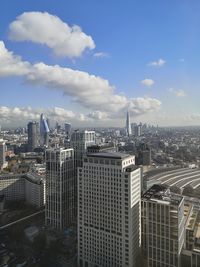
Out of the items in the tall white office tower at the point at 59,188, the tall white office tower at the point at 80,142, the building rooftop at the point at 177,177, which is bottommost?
the building rooftop at the point at 177,177

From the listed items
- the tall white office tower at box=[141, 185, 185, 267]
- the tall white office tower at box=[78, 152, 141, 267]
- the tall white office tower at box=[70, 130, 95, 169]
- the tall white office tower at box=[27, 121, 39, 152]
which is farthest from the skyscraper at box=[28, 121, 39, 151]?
the tall white office tower at box=[141, 185, 185, 267]

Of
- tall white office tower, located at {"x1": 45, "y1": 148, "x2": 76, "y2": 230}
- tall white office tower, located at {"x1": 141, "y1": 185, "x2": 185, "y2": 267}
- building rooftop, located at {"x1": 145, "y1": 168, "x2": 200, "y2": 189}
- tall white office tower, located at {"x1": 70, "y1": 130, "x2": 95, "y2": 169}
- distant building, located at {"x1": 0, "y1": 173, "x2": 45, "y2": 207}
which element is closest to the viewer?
tall white office tower, located at {"x1": 141, "y1": 185, "x2": 185, "y2": 267}

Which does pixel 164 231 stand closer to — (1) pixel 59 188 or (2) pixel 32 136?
(1) pixel 59 188

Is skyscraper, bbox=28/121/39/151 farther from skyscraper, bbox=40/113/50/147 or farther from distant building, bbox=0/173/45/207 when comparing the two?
distant building, bbox=0/173/45/207

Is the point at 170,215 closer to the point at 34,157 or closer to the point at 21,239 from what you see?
the point at 21,239

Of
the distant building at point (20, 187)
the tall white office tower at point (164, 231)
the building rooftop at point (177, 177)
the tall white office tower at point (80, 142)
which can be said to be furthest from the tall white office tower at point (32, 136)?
the tall white office tower at point (164, 231)

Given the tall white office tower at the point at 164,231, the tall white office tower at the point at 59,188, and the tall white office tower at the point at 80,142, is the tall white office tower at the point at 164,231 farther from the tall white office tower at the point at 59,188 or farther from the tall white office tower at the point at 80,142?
→ the tall white office tower at the point at 80,142

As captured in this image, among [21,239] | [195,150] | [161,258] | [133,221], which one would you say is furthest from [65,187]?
[195,150]

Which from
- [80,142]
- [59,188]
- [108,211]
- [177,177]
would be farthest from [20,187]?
[177,177]
